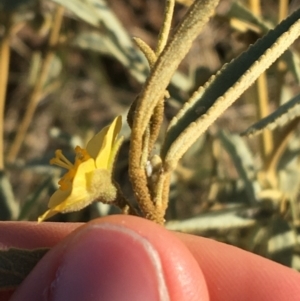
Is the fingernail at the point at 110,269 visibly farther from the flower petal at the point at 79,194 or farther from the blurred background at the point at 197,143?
the blurred background at the point at 197,143

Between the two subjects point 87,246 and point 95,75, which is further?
point 95,75

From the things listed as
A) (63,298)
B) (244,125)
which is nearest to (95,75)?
(244,125)

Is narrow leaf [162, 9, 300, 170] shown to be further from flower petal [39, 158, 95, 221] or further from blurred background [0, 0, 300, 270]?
blurred background [0, 0, 300, 270]

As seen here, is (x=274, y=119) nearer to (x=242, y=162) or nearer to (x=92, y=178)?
(x=92, y=178)

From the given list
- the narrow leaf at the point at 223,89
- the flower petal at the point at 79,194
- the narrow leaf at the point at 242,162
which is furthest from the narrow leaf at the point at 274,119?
the narrow leaf at the point at 242,162

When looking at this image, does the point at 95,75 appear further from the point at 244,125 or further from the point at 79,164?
the point at 79,164

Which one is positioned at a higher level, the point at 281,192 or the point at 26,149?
the point at 281,192

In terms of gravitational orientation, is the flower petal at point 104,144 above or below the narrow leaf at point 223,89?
below
